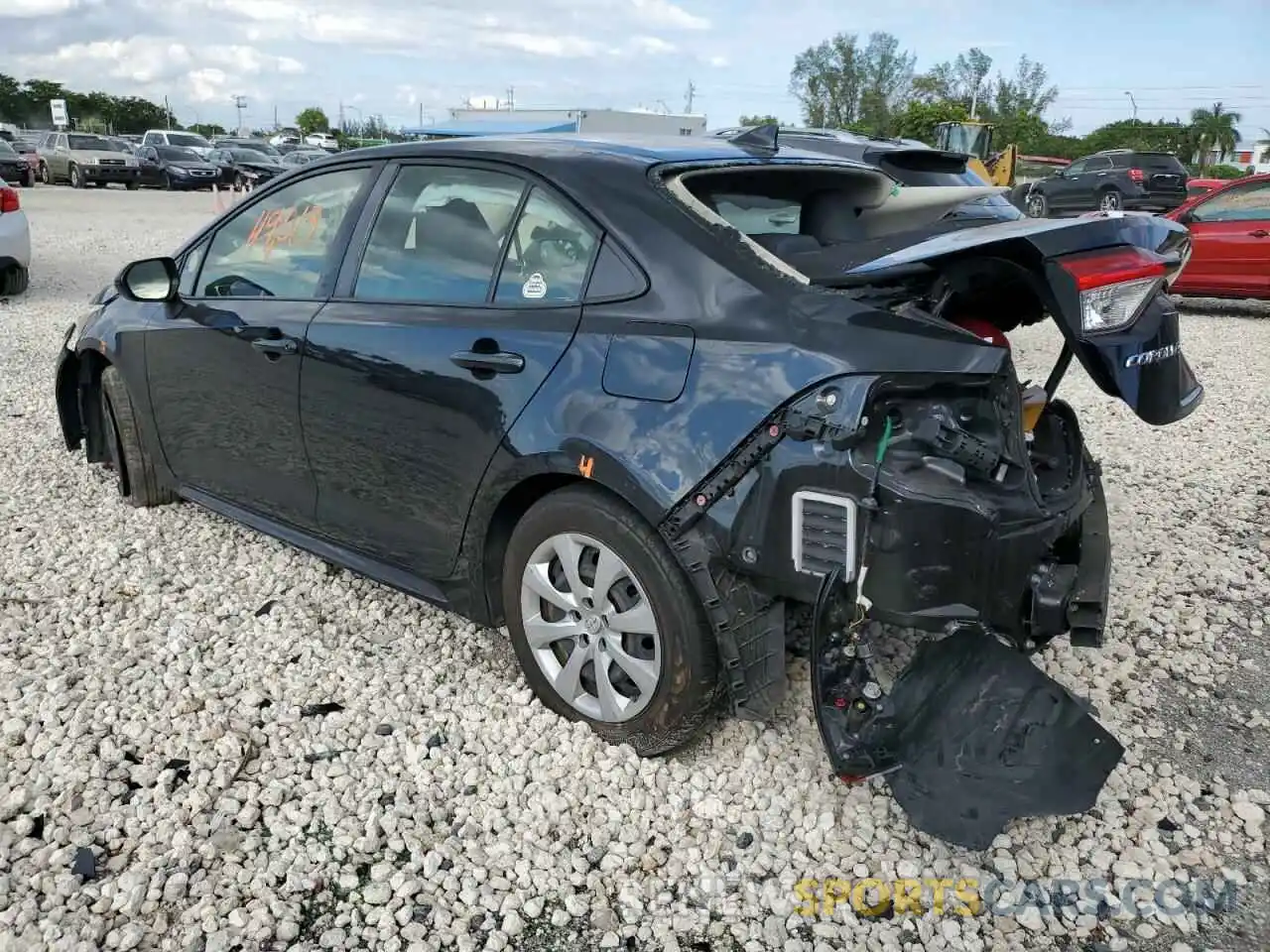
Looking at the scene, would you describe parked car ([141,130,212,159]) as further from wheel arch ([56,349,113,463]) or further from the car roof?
the car roof

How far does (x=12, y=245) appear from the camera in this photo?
34.1 feet

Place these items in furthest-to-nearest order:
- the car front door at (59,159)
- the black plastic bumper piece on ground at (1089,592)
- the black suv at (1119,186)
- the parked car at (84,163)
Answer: the car front door at (59,159)
the parked car at (84,163)
the black suv at (1119,186)
the black plastic bumper piece on ground at (1089,592)

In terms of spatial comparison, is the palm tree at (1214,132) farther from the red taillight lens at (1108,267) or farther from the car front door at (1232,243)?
the red taillight lens at (1108,267)

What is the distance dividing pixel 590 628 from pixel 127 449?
2.87 meters

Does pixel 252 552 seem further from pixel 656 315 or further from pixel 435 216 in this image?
pixel 656 315

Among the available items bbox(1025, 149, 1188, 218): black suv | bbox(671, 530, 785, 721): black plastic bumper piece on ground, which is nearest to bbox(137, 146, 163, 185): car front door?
bbox(1025, 149, 1188, 218): black suv

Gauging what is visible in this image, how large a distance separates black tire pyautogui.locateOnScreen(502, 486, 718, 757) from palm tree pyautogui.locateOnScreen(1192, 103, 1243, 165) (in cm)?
5902

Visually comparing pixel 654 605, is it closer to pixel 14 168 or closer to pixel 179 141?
pixel 14 168

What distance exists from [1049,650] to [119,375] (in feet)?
13.3

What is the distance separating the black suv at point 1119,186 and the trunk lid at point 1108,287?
21.6 meters

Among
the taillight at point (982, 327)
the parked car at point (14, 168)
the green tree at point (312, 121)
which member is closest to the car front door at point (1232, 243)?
the taillight at point (982, 327)

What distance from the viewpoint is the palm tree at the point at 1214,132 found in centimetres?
5222

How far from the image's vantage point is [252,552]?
4285 millimetres

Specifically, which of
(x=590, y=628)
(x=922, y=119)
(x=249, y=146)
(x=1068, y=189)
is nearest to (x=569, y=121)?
(x=1068, y=189)
